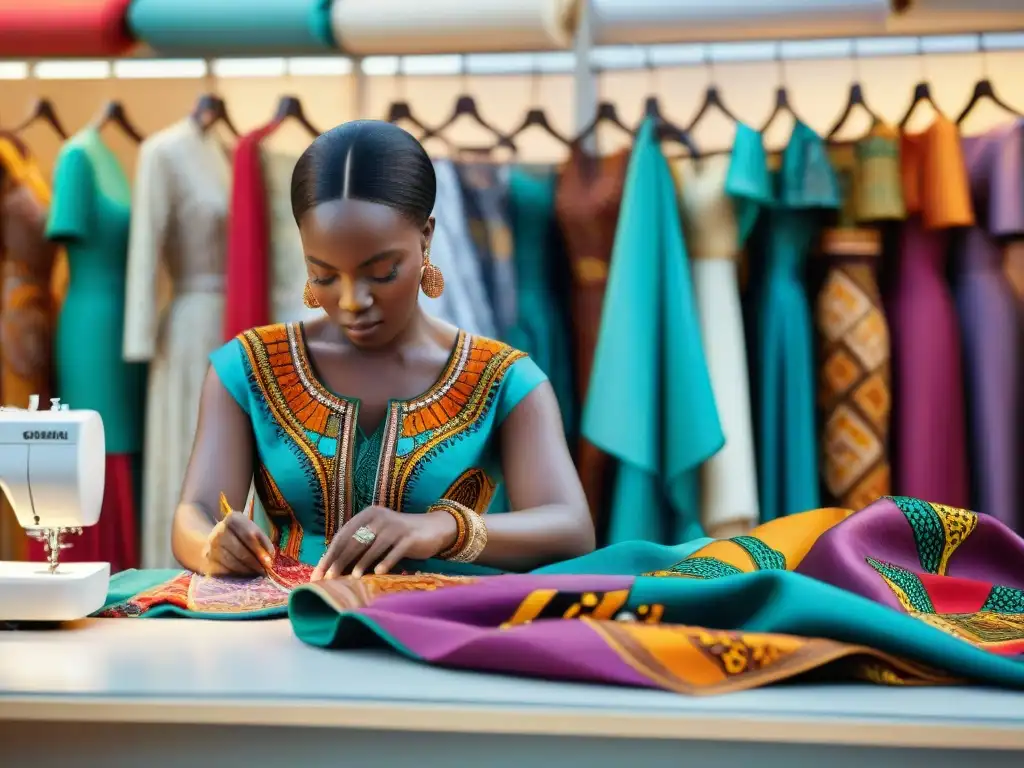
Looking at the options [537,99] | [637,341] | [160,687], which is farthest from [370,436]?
[537,99]

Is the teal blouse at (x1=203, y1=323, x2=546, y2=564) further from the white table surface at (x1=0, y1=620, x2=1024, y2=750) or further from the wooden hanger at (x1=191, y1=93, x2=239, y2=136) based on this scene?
the wooden hanger at (x1=191, y1=93, x2=239, y2=136)

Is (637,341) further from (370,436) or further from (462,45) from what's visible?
(370,436)

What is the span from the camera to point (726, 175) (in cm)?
273

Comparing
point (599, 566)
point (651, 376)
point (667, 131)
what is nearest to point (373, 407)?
point (599, 566)

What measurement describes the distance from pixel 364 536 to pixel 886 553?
0.55 metres

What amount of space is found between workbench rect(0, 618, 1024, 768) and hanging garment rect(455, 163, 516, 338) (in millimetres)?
1942

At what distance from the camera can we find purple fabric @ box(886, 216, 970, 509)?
2.72 metres

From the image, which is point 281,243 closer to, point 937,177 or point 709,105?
point 709,105

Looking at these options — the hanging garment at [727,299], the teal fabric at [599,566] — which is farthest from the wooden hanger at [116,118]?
the teal fabric at [599,566]

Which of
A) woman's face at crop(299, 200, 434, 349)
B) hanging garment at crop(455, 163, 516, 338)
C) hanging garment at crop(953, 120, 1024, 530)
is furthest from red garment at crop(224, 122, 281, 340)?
hanging garment at crop(953, 120, 1024, 530)

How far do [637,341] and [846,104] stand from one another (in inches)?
37.2

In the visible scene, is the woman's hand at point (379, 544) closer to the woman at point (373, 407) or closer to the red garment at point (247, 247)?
the woman at point (373, 407)

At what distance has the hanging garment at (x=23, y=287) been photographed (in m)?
2.92

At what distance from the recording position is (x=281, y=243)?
288cm
